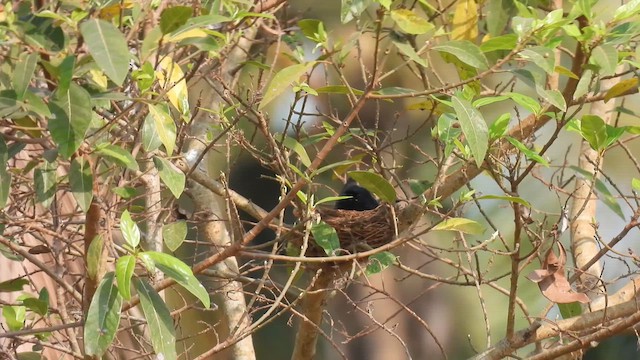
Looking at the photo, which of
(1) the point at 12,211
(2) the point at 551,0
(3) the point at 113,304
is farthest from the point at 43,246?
(2) the point at 551,0

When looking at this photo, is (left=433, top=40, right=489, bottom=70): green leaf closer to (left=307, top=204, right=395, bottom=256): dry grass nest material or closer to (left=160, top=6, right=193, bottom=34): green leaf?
(left=160, top=6, right=193, bottom=34): green leaf

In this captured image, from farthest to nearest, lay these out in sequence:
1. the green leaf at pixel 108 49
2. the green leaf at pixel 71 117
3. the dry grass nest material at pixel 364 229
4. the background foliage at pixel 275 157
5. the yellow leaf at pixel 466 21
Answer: the dry grass nest material at pixel 364 229
the yellow leaf at pixel 466 21
the background foliage at pixel 275 157
the green leaf at pixel 71 117
the green leaf at pixel 108 49

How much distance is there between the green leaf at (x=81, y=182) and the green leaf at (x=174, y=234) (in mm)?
539

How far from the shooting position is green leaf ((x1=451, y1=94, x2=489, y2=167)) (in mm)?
1286

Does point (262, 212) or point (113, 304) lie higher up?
point (113, 304)

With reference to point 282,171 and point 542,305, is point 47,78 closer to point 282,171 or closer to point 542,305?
point 282,171

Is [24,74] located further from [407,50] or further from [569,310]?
[569,310]

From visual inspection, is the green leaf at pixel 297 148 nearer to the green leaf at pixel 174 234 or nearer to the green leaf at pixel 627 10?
the green leaf at pixel 174 234

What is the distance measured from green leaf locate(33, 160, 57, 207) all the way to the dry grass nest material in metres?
1.17

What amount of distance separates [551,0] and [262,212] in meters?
1.00

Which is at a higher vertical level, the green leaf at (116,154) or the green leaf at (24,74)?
the green leaf at (24,74)

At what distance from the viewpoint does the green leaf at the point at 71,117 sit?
1.04 m

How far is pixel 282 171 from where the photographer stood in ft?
6.04

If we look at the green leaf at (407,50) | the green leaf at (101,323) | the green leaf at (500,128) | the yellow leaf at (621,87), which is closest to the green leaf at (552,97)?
the green leaf at (500,128)
